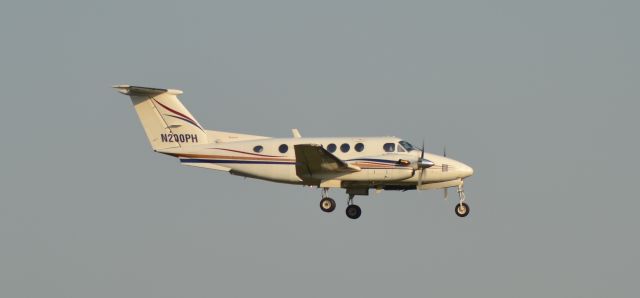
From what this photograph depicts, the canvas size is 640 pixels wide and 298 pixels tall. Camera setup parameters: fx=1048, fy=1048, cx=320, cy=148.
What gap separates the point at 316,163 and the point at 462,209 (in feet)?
17.4

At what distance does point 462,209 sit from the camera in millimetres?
35844

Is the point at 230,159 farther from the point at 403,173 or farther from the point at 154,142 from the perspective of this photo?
the point at 403,173

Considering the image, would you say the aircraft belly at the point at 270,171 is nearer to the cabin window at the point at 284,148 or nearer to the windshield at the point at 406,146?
the cabin window at the point at 284,148

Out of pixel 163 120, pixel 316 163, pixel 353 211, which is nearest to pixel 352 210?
pixel 353 211

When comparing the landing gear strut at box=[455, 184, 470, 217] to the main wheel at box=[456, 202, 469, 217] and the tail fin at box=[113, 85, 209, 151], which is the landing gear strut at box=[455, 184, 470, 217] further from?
the tail fin at box=[113, 85, 209, 151]

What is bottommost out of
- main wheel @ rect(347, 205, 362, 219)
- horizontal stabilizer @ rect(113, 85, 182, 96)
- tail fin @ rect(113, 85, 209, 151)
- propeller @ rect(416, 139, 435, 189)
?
main wheel @ rect(347, 205, 362, 219)

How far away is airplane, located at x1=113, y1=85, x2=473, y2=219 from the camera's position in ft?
115

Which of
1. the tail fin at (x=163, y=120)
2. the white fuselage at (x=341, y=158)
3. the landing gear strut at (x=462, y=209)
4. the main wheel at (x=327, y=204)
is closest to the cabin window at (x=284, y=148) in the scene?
the white fuselage at (x=341, y=158)

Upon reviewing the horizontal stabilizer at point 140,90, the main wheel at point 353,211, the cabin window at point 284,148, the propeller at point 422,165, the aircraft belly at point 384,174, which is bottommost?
the main wheel at point 353,211

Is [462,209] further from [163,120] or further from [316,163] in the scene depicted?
[163,120]

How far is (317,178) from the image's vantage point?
3575 centimetres

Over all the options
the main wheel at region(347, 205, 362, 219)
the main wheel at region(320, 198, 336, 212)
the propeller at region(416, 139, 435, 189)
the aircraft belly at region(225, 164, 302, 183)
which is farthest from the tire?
the aircraft belly at region(225, 164, 302, 183)

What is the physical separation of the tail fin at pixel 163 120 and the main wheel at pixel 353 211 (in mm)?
5693

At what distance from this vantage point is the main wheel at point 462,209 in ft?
117
